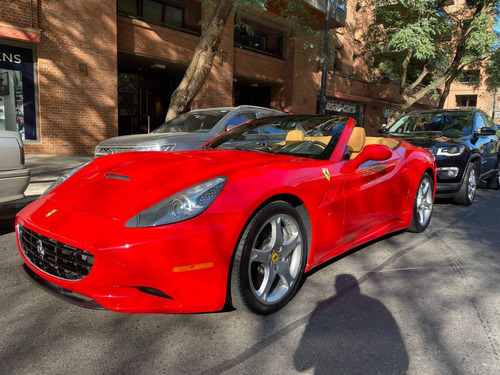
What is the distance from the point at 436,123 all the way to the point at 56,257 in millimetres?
7397

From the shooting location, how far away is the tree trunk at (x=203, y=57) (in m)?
8.93

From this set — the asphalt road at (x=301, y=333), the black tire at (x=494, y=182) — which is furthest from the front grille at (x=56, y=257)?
the black tire at (x=494, y=182)

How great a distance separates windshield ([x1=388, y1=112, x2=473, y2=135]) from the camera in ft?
23.6

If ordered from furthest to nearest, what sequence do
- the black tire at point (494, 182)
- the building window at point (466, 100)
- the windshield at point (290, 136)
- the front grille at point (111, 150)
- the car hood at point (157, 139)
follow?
the building window at point (466, 100) → the black tire at point (494, 182) → the front grille at point (111, 150) → the car hood at point (157, 139) → the windshield at point (290, 136)

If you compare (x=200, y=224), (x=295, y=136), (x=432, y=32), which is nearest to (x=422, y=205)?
(x=295, y=136)

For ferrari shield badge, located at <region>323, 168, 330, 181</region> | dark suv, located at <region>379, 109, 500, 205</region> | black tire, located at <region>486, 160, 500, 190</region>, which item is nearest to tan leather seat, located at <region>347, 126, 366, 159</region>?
ferrari shield badge, located at <region>323, 168, 330, 181</region>

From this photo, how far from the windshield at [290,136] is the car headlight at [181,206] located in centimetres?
115

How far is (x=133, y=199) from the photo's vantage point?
235 cm

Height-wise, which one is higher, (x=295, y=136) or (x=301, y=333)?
(x=295, y=136)

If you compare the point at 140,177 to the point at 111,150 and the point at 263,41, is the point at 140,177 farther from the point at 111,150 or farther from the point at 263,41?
the point at 263,41

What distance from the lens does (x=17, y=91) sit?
37.2ft

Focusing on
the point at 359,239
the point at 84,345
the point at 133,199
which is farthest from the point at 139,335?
the point at 359,239

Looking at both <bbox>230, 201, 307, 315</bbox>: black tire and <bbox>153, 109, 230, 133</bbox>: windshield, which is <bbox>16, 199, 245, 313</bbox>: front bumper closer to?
<bbox>230, 201, 307, 315</bbox>: black tire

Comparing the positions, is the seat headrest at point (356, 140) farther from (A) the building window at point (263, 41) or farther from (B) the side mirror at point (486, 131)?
(A) the building window at point (263, 41)
